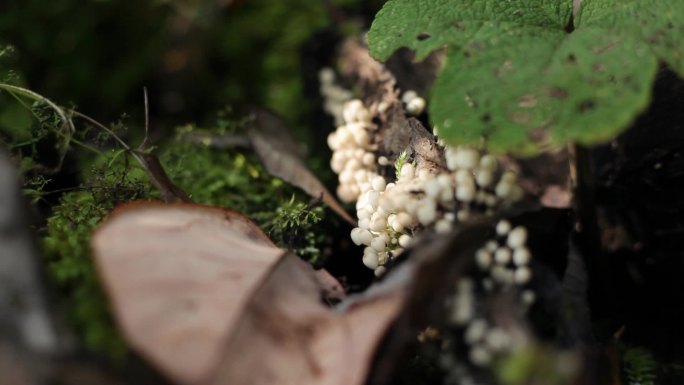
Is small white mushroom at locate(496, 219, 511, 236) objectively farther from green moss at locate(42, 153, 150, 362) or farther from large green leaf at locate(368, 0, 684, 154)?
green moss at locate(42, 153, 150, 362)

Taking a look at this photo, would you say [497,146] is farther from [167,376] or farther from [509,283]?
[167,376]

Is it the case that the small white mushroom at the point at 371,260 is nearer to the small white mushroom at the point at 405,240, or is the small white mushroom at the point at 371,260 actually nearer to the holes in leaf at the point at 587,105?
the small white mushroom at the point at 405,240

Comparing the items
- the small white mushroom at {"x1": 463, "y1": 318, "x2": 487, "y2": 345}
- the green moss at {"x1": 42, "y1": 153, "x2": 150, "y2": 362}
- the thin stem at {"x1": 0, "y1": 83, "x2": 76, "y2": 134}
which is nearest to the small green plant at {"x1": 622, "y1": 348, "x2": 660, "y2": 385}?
the small white mushroom at {"x1": 463, "y1": 318, "x2": 487, "y2": 345}

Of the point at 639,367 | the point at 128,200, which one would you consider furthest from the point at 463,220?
the point at 128,200

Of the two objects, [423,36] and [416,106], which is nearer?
[423,36]

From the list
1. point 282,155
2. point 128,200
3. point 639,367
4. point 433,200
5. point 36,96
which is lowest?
point 639,367

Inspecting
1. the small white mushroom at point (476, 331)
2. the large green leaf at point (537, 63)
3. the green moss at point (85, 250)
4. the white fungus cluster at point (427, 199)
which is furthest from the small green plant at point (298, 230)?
the small white mushroom at point (476, 331)

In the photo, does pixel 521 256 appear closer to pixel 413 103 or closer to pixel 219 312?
pixel 219 312
